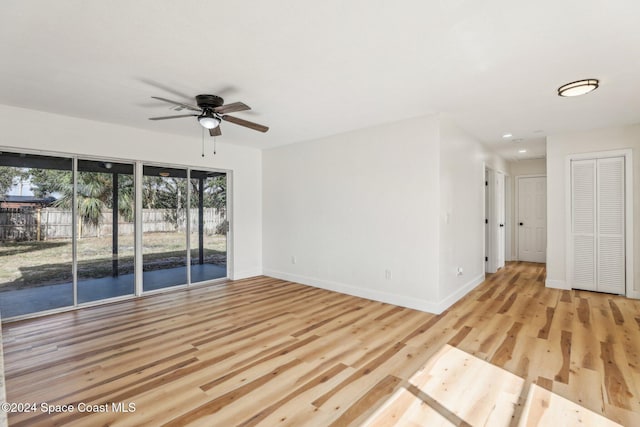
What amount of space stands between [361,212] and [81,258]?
13.2 feet

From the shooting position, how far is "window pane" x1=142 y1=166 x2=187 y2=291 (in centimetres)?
484

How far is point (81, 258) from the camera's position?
13.9 ft

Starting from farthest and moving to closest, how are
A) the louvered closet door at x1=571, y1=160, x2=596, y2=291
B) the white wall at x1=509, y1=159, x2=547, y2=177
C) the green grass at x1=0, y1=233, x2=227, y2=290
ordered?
the white wall at x1=509, y1=159, x2=547, y2=177, the louvered closet door at x1=571, y1=160, x2=596, y2=291, the green grass at x1=0, y1=233, x2=227, y2=290

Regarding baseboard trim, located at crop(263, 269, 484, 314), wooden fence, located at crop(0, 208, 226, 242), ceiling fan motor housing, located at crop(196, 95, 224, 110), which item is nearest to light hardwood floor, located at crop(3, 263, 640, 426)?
baseboard trim, located at crop(263, 269, 484, 314)

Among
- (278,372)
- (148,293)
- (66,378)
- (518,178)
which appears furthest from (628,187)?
(148,293)

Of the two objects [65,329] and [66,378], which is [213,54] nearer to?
[66,378]

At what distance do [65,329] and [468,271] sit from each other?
5402 mm

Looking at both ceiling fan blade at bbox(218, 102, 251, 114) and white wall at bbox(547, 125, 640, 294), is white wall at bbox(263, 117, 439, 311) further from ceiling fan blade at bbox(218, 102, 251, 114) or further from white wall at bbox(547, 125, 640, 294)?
white wall at bbox(547, 125, 640, 294)

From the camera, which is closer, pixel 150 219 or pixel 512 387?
pixel 512 387

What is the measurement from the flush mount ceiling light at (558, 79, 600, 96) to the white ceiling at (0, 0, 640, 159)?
0.07 m

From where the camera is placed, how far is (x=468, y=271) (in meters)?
4.81

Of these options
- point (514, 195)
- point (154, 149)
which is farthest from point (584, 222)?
point (154, 149)

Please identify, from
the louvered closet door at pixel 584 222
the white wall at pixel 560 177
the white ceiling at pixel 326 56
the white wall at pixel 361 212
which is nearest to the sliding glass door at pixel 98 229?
the white ceiling at pixel 326 56

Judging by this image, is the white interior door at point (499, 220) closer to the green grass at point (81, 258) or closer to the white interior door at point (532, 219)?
the white interior door at point (532, 219)
